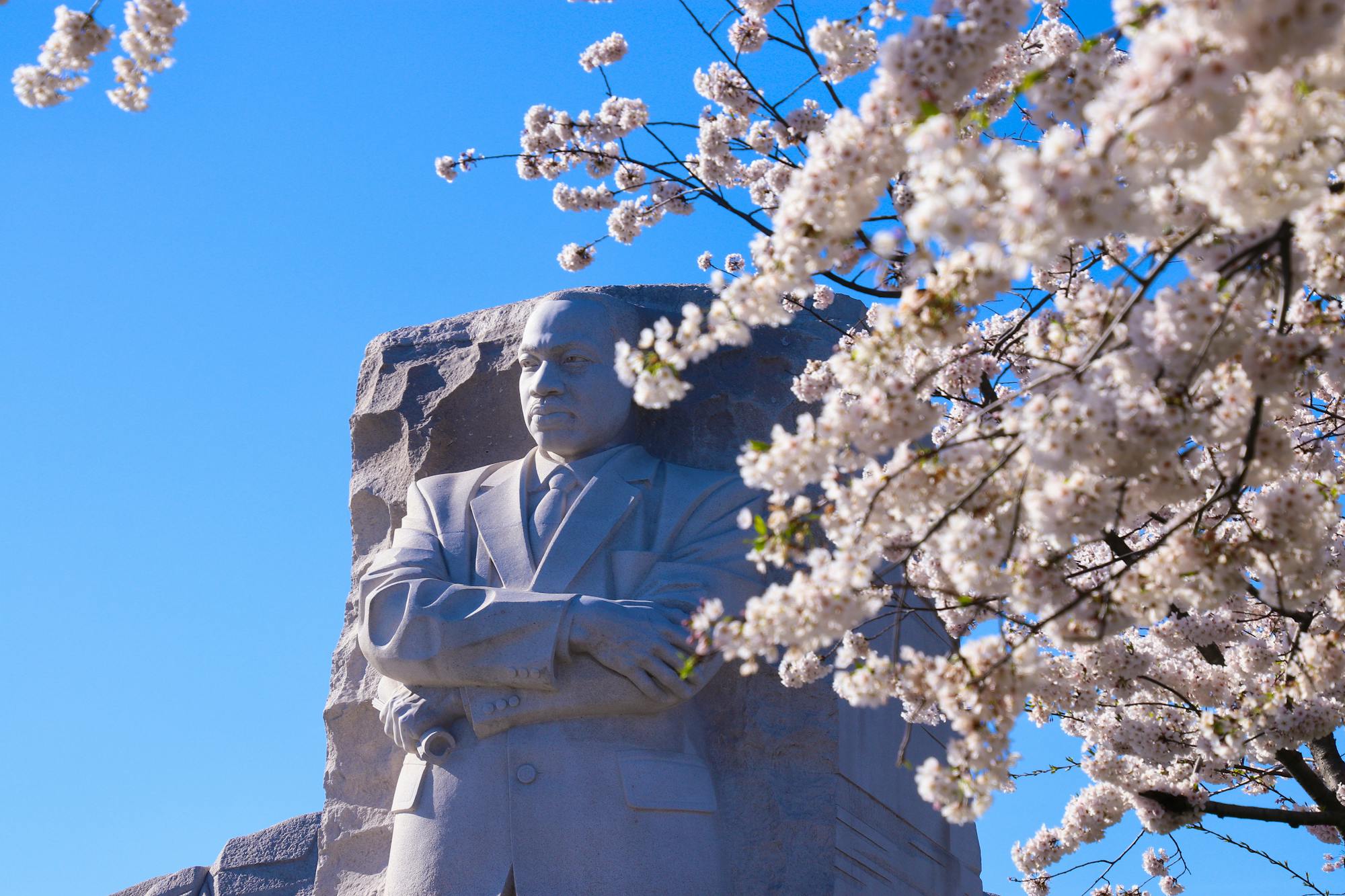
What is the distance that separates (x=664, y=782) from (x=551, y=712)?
0.43 metres

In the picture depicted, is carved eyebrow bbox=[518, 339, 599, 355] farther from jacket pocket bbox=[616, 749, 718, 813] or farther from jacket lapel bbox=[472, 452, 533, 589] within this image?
jacket pocket bbox=[616, 749, 718, 813]

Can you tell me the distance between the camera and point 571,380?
5.21 meters

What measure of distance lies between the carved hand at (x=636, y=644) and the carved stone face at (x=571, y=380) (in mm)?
869

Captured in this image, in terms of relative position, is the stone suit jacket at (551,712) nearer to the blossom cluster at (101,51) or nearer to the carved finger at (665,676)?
the carved finger at (665,676)

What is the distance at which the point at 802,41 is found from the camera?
3994 millimetres

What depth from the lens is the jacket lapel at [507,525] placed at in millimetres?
4887

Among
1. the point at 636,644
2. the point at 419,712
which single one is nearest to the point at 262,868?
the point at 419,712

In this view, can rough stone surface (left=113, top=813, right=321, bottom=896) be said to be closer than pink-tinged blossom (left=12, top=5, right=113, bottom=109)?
No

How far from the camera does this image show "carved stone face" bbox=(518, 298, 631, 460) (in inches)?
204

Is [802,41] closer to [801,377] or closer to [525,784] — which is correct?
[801,377]

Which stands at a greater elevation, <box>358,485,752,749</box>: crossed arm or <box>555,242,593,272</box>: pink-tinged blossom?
<box>555,242,593,272</box>: pink-tinged blossom

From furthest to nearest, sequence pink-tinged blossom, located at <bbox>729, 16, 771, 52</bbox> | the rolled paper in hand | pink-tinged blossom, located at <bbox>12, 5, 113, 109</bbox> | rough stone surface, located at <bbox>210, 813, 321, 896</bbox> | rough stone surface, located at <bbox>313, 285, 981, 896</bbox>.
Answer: rough stone surface, located at <bbox>210, 813, 321, 896</bbox>
rough stone surface, located at <bbox>313, 285, 981, 896</bbox>
the rolled paper in hand
pink-tinged blossom, located at <bbox>729, 16, 771, 52</bbox>
pink-tinged blossom, located at <bbox>12, 5, 113, 109</bbox>

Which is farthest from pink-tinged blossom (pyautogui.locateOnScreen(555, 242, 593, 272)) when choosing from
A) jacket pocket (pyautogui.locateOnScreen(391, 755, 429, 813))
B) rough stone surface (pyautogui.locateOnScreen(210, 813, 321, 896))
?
rough stone surface (pyautogui.locateOnScreen(210, 813, 321, 896))

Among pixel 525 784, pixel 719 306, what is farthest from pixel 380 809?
pixel 719 306
